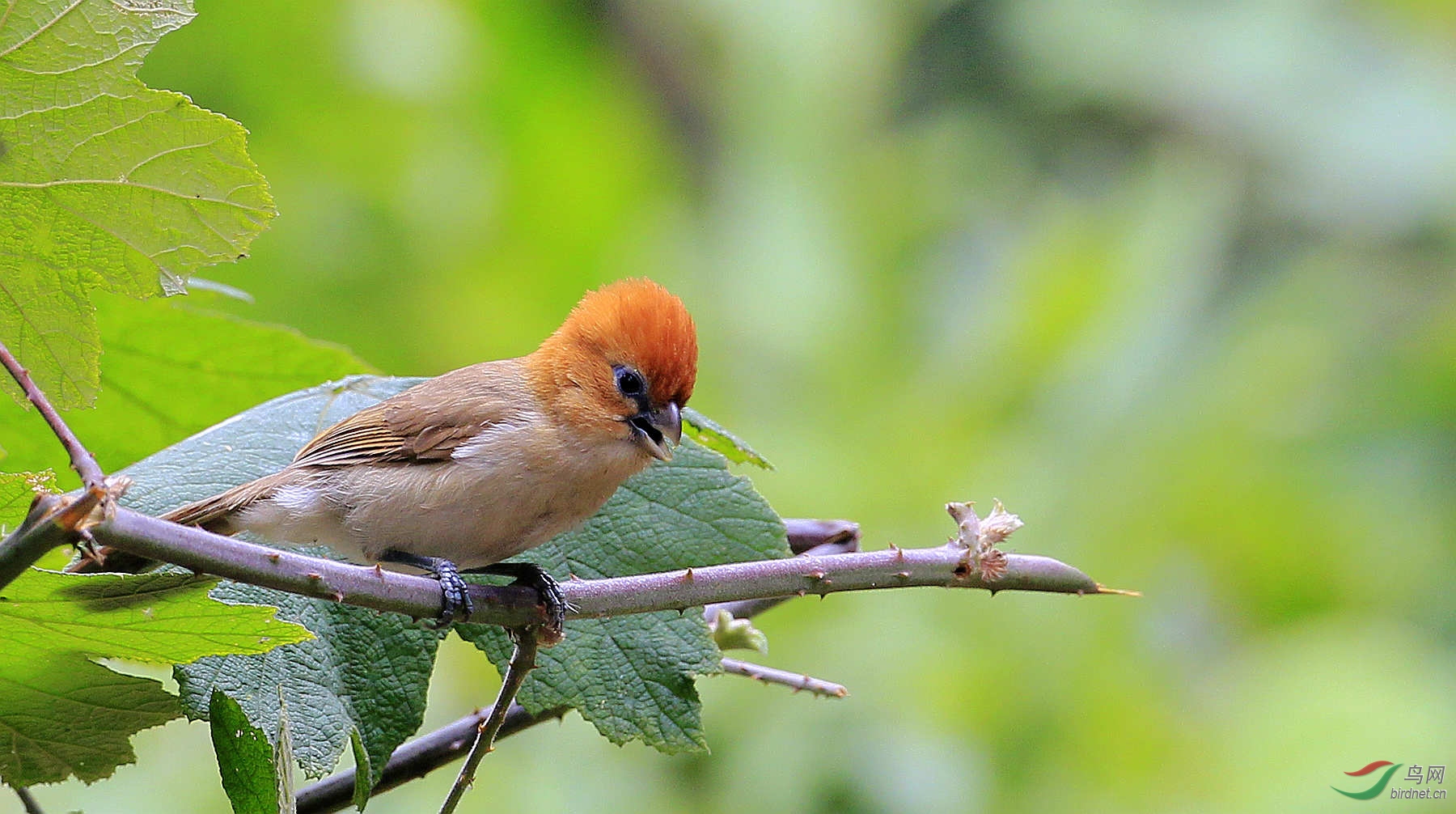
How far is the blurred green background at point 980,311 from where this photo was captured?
4484 millimetres

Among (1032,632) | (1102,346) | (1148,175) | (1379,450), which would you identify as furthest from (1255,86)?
(1032,632)

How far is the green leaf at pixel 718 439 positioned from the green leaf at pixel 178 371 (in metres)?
0.59

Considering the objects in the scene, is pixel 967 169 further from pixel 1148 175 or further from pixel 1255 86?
pixel 1255 86

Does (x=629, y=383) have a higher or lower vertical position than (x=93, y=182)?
higher

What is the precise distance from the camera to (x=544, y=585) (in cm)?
203

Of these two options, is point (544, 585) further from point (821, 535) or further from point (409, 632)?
point (821, 535)

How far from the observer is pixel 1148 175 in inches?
301

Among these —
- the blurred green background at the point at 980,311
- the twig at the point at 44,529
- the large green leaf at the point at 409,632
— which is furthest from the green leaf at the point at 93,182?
the blurred green background at the point at 980,311

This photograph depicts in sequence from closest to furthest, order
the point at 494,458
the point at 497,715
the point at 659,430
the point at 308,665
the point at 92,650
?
the point at 92,650 < the point at 497,715 < the point at 308,665 < the point at 659,430 < the point at 494,458

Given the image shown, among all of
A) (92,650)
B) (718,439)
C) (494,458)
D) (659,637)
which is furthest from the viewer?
(494,458)

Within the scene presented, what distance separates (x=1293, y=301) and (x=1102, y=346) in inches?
68.2

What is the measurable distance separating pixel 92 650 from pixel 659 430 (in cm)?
114

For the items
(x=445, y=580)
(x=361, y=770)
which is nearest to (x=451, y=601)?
(x=361, y=770)

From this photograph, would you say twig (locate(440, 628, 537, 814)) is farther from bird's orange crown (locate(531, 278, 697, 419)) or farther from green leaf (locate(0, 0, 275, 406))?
bird's orange crown (locate(531, 278, 697, 419))
